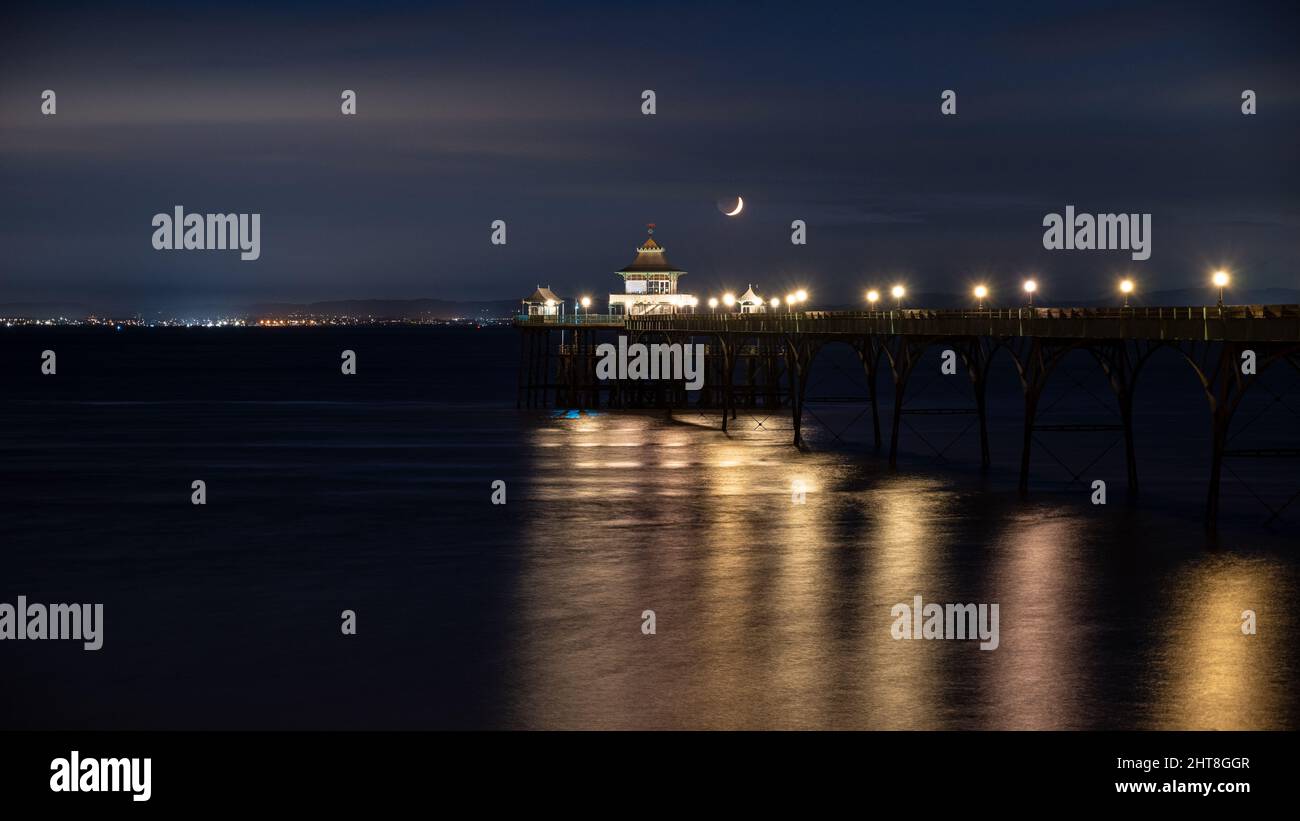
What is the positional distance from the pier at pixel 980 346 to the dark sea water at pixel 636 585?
2.43 metres

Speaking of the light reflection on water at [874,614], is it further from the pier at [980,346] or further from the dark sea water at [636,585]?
the pier at [980,346]

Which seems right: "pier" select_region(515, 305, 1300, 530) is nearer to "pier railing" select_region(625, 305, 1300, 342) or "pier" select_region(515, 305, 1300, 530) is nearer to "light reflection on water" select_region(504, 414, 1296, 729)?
"pier railing" select_region(625, 305, 1300, 342)

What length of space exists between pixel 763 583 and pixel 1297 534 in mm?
14075

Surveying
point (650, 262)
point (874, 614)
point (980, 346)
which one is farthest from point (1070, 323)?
point (650, 262)

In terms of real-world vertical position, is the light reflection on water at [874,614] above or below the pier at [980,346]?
below

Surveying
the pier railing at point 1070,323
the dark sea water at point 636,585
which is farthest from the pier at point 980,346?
the dark sea water at point 636,585

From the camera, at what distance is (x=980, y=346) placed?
178 feet

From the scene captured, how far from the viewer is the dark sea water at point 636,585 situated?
21.2 meters

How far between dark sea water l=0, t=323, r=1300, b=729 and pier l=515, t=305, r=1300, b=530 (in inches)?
95.8

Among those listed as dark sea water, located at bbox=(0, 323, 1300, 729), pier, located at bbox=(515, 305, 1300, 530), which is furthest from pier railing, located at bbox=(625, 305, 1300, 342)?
dark sea water, located at bbox=(0, 323, 1300, 729)

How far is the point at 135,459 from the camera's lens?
186ft

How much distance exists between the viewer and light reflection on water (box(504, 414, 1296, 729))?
20.7 metres
